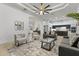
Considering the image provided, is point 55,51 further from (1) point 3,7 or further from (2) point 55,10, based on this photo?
(1) point 3,7

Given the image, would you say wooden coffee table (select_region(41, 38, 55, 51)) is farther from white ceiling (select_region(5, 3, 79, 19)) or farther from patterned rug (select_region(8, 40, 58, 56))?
white ceiling (select_region(5, 3, 79, 19))

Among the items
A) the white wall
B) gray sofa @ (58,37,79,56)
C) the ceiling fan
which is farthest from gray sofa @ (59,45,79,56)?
the white wall

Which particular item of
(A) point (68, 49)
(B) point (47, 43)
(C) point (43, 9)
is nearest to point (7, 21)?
(C) point (43, 9)

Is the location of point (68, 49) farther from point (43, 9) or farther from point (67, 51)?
point (43, 9)

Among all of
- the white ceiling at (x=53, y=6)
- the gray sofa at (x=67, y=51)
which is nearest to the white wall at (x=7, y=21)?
the white ceiling at (x=53, y=6)

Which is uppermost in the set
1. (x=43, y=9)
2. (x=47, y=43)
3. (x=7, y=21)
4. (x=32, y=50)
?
(x=43, y=9)

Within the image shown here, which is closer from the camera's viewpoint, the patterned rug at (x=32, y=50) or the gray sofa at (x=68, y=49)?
the gray sofa at (x=68, y=49)

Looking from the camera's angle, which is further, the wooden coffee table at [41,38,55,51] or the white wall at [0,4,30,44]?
the wooden coffee table at [41,38,55,51]

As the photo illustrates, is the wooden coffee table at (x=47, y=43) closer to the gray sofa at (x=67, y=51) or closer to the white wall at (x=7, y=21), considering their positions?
the gray sofa at (x=67, y=51)

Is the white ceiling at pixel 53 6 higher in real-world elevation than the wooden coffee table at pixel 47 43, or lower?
higher

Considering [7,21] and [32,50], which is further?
[32,50]

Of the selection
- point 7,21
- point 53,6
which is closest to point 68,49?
point 53,6

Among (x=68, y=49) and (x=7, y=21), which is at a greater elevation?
(x=7, y=21)

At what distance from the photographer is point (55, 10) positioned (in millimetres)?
2393
